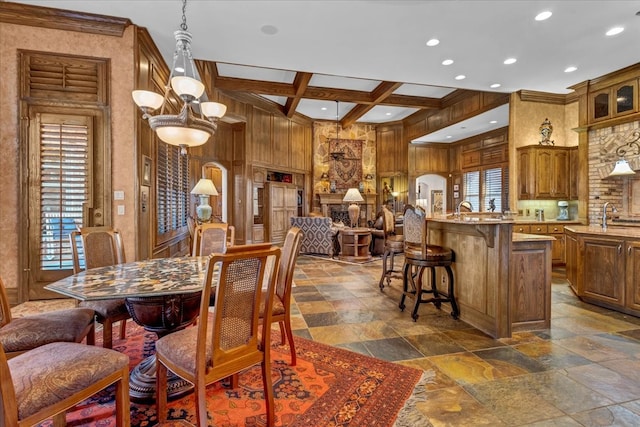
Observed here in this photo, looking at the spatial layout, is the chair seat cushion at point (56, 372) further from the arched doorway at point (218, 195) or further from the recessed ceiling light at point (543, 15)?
the arched doorway at point (218, 195)

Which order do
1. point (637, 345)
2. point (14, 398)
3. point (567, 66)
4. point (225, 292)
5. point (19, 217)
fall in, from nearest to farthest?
point (14, 398)
point (225, 292)
point (637, 345)
point (19, 217)
point (567, 66)

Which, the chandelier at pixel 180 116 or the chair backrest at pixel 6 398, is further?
the chandelier at pixel 180 116

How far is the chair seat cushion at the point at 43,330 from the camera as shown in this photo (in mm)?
1706

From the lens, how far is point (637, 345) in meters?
2.71

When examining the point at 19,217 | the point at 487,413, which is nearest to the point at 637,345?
the point at 487,413

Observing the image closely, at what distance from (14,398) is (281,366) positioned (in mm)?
1559

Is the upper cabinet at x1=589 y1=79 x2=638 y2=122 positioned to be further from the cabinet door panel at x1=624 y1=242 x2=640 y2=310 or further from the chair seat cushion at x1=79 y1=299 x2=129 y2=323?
the chair seat cushion at x1=79 y1=299 x2=129 y2=323

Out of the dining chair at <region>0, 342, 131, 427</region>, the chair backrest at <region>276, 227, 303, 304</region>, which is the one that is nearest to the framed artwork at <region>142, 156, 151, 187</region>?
the chair backrest at <region>276, 227, 303, 304</region>

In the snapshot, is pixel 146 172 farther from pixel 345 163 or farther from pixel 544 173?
pixel 345 163

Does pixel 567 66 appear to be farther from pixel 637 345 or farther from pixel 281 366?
pixel 281 366

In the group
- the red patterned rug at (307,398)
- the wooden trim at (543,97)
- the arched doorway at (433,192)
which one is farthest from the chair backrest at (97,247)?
the arched doorway at (433,192)

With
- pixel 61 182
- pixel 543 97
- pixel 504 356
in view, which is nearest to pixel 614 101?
pixel 543 97

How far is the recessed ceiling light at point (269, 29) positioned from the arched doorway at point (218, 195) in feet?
14.5

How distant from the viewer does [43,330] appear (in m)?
1.79
